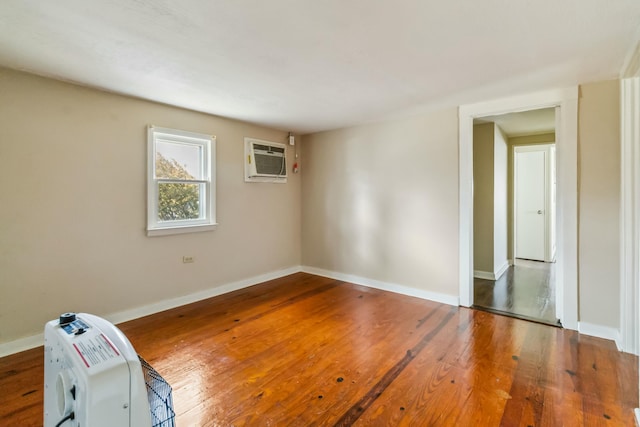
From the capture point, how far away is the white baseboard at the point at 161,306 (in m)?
2.41

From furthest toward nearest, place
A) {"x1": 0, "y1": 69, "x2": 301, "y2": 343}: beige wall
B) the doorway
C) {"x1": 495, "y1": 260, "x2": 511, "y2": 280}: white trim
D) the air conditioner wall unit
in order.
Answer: {"x1": 495, "y1": 260, "x2": 511, "y2": 280}: white trim
the air conditioner wall unit
the doorway
{"x1": 0, "y1": 69, "x2": 301, "y2": 343}: beige wall

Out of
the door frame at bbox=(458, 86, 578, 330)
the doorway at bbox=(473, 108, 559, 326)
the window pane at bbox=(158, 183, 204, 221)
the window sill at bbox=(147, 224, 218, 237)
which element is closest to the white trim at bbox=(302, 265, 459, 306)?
the doorway at bbox=(473, 108, 559, 326)

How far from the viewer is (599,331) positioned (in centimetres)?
264

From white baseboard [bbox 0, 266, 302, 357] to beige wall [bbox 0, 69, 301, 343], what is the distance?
0.05 metres

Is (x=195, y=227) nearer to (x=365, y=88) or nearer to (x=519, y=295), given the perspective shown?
(x=365, y=88)

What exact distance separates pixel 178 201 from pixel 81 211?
92 cm

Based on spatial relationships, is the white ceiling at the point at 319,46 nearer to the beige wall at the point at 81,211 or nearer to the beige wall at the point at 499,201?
the beige wall at the point at 81,211

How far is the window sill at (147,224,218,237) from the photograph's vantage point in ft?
10.5

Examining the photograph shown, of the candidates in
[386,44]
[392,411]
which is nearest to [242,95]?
[386,44]

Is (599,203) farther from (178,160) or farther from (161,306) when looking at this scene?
(161,306)

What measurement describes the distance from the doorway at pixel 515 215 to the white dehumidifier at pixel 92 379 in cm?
349

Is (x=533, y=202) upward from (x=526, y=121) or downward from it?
downward

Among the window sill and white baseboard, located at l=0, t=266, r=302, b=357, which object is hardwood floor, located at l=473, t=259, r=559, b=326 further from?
the window sill

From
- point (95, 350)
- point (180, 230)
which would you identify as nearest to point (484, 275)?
point (180, 230)
